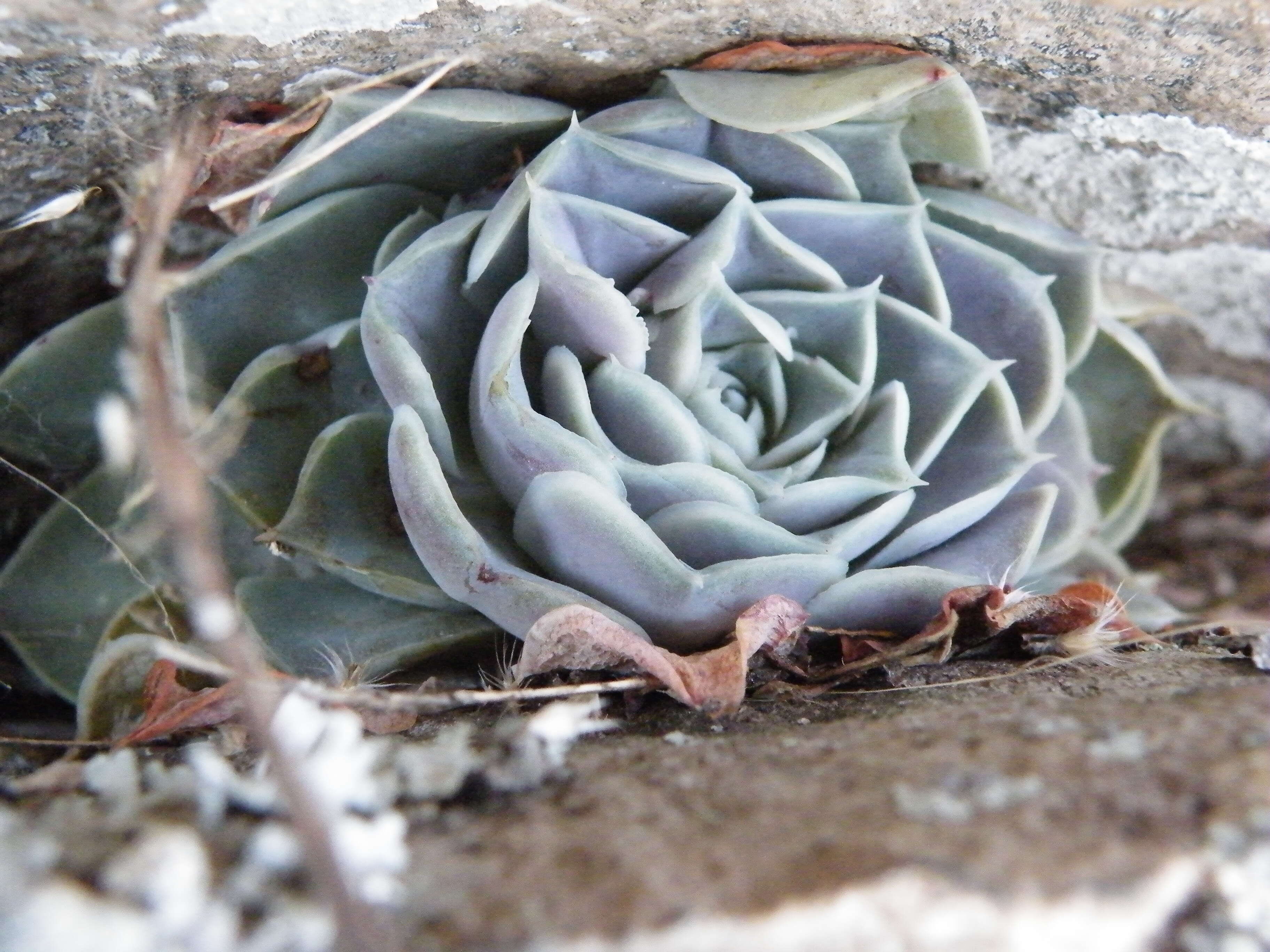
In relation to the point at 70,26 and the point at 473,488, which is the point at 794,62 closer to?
the point at 473,488

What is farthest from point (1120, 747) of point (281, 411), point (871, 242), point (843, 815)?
point (281, 411)

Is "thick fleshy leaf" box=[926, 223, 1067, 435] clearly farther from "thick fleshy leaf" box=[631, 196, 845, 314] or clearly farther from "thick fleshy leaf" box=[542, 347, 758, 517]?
"thick fleshy leaf" box=[542, 347, 758, 517]

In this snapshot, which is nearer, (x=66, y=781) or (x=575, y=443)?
(x=66, y=781)

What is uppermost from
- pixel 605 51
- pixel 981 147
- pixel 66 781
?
pixel 605 51

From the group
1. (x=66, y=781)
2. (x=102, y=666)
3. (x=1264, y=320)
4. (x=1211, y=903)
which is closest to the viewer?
(x=1211, y=903)

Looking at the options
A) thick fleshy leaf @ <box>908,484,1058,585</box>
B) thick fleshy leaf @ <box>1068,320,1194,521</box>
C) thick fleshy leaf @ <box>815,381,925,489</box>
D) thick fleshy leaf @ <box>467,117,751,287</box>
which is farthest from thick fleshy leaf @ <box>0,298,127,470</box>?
thick fleshy leaf @ <box>1068,320,1194,521</box>

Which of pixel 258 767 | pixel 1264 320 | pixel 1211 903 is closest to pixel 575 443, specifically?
pixel 258 767

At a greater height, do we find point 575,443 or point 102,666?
point 575,443
